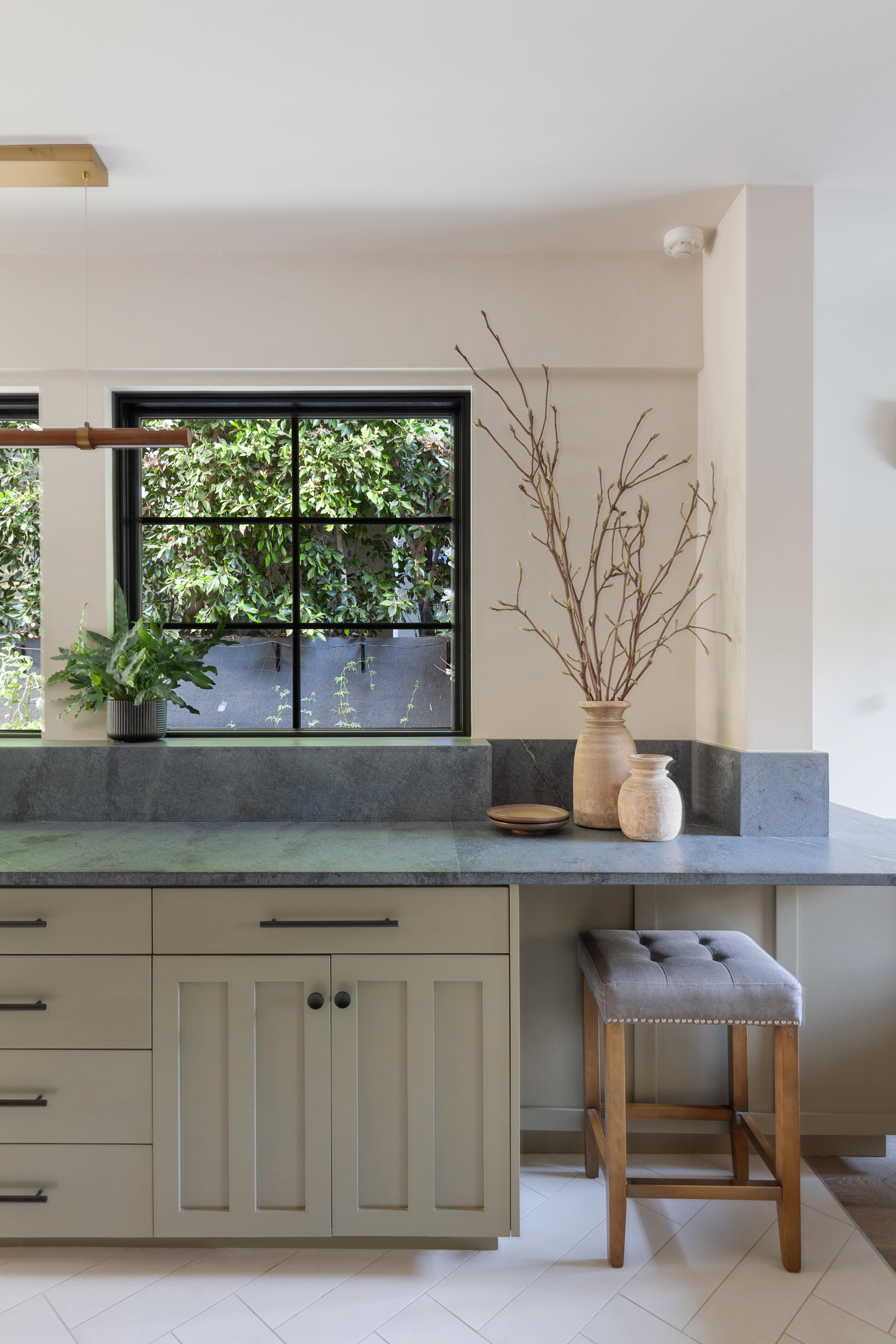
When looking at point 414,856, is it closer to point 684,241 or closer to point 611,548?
point 611,548

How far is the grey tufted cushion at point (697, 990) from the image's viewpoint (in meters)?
1.82

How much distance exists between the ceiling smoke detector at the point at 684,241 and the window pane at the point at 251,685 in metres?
1.64

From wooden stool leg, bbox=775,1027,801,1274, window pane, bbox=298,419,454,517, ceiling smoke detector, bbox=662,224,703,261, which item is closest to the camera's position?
wooden stool leg, bbox=775,1027,801,1274

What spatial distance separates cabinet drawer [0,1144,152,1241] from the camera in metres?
1.84

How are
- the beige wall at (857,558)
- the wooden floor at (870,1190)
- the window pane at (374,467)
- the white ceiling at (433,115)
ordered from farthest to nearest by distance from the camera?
the beige wall at (857,558) → the window pane at (374,467) → the wooden floor at (870,1190) → the white ceiling at (433,115)

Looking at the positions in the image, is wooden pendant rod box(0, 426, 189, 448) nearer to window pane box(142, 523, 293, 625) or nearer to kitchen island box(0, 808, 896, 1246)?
window pane box(142, 523, 293, 625)

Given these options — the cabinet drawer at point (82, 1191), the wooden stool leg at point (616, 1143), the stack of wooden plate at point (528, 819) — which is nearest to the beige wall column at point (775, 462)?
the stack of wooden plate at point (528, 819)

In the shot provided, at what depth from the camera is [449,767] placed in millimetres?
2432

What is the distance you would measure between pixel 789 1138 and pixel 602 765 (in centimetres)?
96

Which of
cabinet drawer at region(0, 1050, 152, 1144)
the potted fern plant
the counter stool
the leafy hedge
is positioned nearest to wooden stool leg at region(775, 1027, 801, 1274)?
the counter stool

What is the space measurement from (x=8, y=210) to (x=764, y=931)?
9.49ft

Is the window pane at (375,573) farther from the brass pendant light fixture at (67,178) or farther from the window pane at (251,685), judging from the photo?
the brass pendant light fixture at (67,178)

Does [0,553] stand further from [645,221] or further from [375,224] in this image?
[645,221]

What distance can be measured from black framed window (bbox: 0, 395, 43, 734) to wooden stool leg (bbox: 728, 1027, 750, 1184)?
7.54 feet
